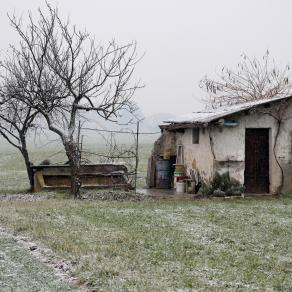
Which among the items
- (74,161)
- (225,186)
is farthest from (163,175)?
(74,161)

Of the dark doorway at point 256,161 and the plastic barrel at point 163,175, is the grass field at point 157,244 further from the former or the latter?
the plastic barrel at point 163,175

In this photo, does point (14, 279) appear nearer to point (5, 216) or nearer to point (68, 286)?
point (68, 286)

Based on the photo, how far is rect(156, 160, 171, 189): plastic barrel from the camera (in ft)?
67.3

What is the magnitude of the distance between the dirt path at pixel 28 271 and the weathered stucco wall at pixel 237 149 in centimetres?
926

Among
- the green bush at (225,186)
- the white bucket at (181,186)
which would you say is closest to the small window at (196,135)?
the white bucket at (181,186)

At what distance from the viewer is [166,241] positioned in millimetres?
9641

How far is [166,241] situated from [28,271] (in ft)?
9.63

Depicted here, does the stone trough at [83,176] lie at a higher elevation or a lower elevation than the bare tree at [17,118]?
lower

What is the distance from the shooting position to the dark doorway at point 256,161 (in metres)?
18.1

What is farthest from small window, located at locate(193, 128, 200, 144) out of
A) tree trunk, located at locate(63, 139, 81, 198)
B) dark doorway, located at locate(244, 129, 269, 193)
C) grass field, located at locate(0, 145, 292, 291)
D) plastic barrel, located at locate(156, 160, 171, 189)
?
tree trunk, located at locate(63, 139, 81, 198)

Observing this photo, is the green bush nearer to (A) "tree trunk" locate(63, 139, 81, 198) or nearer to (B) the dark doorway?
(B) the dark doorway

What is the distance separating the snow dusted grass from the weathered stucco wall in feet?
7.05

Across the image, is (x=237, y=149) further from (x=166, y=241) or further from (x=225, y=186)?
(x=166, y=241)

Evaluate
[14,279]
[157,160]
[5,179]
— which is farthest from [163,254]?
[5,179]
